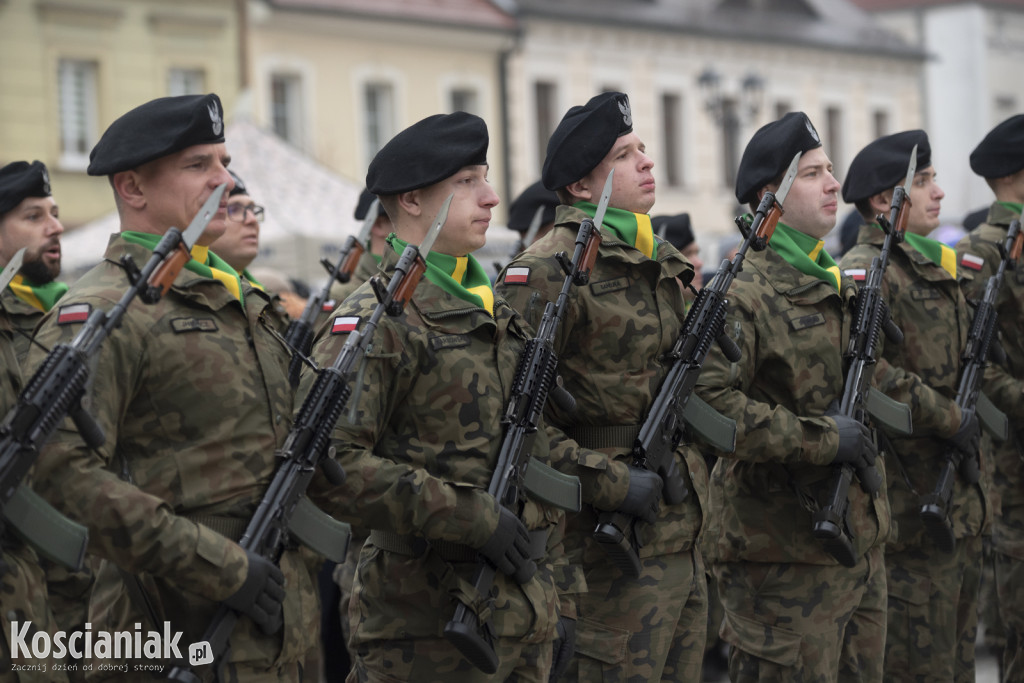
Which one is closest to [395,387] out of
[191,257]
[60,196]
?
[191,257]

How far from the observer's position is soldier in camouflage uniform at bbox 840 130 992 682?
6.05 meters

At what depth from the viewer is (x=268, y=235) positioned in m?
12.1

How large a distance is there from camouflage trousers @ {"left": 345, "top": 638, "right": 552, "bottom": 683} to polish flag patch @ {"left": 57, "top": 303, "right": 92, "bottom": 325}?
129 cm

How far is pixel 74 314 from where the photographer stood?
3600 mm

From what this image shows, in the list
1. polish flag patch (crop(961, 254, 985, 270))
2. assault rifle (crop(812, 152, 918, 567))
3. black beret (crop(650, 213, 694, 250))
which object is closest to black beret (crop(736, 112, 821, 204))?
assault rifle (crop(812, 152, 918, 567))

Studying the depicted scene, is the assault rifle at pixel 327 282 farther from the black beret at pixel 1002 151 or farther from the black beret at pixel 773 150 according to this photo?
the black beret at pixel 1002 151

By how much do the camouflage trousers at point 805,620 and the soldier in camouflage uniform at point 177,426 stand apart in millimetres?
1985

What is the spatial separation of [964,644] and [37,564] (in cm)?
367

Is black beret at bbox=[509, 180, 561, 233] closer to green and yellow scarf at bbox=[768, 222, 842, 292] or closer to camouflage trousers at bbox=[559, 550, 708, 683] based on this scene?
green and yellow scarf at bbox=[768, 222, 842, 292]

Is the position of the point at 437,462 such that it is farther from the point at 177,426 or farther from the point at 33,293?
the point at 33,293

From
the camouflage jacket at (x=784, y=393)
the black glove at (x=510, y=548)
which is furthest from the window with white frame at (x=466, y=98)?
the black glove at (x=510, y=548)

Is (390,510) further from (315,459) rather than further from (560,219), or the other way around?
(560,219)

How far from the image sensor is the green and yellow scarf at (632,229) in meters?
5.12

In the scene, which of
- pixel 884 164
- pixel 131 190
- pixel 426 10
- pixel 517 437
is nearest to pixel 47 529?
pixel 131 190
